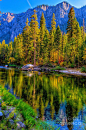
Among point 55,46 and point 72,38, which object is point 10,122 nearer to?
point 72,38

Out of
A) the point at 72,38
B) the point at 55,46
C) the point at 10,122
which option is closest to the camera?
the point at 10,122

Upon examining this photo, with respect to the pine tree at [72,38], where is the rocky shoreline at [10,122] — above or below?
below

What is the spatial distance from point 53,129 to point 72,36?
32.1 m

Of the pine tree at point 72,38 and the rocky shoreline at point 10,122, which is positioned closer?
the rocky shoreline at point 10,122

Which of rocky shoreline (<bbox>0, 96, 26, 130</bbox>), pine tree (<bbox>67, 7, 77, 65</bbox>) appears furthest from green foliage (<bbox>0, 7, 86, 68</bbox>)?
rocky shoreline (<bbox>0, 96, 26, 130</bbox>)

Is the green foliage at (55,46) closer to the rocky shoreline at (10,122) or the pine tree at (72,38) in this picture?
the pine tree at (72,38)

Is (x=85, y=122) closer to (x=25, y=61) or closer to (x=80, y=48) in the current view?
(x=80, y=48)

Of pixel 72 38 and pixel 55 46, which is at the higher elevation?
pixel 72 38

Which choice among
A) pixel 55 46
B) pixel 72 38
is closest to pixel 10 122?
pixel 72 38

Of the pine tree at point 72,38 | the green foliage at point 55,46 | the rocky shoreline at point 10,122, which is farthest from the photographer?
the green foliage at point 55,46

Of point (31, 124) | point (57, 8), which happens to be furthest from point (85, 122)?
point (57, 8)

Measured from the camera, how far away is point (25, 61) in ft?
158

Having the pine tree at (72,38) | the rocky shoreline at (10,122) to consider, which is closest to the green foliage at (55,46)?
the pine tree at (72,38)

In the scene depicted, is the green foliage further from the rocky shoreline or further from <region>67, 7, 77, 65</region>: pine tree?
the rocky shoreline
